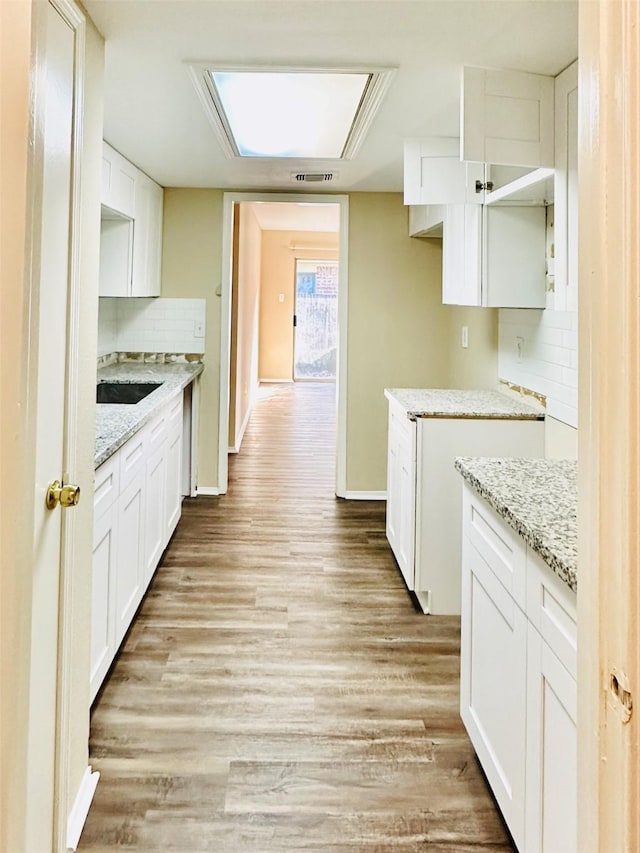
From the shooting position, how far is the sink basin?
3.67 metres

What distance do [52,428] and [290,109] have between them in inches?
73.2

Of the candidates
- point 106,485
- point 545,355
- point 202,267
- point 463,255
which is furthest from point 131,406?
point 202,267

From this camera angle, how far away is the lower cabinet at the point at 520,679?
45.9 inches

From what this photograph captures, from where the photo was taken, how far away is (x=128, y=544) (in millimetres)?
2473

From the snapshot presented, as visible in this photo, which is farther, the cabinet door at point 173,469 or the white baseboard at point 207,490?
the white baseboard at point 207,490

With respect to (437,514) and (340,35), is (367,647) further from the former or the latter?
(340,35)

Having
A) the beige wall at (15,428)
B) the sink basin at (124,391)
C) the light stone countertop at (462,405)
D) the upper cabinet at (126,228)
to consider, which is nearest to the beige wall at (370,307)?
the upper cabinet at (126,228)

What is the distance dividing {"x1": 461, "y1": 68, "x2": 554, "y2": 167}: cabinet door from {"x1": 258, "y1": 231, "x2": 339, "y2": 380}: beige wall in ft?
27.9

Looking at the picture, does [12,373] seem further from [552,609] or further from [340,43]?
[340,43]

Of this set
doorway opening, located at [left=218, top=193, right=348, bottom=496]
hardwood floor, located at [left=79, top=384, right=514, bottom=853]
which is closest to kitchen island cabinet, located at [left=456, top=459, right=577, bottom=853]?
hardwood floor, located at [left=79, top=384, right=514, bottom=853]

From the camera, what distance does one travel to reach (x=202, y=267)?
4.62 m

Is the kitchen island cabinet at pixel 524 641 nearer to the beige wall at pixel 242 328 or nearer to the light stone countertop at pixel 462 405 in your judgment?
the light stone countertop at pixel 462 405

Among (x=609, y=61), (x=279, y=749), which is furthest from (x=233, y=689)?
(x=609, y=61)

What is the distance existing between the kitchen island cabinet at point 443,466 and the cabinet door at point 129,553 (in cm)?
121
